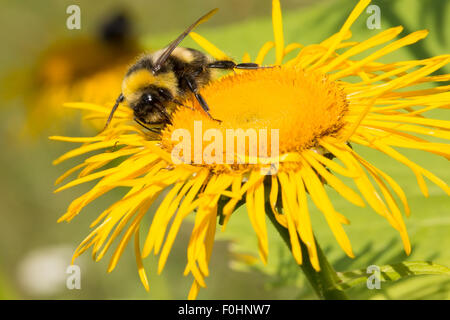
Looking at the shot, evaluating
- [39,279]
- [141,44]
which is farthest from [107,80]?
[39,279]

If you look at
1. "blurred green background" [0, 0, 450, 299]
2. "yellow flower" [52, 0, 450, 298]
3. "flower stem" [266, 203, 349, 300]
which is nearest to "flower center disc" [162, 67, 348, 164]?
"yellow flower" [52, 0, 450, 298]

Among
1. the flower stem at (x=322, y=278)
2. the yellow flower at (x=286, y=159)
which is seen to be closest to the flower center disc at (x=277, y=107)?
the yellow flower at (x=286, y=159)

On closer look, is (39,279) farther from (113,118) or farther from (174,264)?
(113,118)

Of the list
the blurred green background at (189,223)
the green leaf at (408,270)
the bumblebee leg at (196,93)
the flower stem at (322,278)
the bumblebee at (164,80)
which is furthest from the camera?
the blurred green background at (189,223)

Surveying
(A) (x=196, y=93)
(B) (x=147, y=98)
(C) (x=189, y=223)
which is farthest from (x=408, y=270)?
(C) (x=189, y=223)

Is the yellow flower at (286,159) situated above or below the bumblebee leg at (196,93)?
below

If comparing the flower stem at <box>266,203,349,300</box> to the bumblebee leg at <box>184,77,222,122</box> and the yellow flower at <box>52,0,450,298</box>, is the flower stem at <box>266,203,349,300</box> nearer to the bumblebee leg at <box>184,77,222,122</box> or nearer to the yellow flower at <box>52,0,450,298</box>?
the yellow flower at <box>52,0,450,298</box>

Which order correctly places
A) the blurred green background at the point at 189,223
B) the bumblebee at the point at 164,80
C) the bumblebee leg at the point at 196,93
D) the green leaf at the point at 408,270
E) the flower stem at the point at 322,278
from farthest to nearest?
1. the blurred green background at the point at 189,223
2. the bumblebee at the point at 164,80
3. the bumblebee leg at the point at 196,93
4. the flower stem at the point at 322,278
5. the green leaf at the point at 408,270

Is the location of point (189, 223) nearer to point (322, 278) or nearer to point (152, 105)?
point (152, 105)

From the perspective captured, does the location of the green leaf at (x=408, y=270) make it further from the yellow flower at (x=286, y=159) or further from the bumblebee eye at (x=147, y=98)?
the bumblebee eye at (x=147, y=98)
